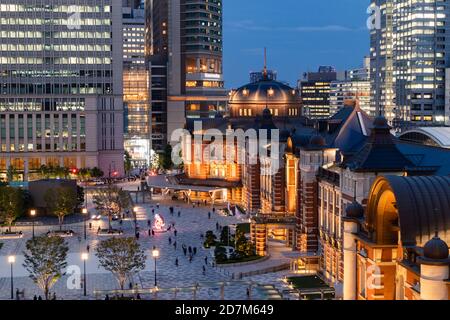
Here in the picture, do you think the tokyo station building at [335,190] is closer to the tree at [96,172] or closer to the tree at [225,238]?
the tree at [225,238]

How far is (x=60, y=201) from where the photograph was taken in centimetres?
8944

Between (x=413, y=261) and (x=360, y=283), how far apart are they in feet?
→ 16.8

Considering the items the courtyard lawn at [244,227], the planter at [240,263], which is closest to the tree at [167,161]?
the courtyard lawn at [244,227]

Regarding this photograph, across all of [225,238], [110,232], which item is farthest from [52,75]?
[225,238]

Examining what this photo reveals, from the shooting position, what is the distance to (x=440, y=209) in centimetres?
3027

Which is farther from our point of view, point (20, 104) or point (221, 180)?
point (20, 104)

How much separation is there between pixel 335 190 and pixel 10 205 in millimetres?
40857

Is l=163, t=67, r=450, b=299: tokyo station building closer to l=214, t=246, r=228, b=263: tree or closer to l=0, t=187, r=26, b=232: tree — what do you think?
l=214, t=246, r=228, b=263: tree

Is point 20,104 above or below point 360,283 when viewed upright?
above

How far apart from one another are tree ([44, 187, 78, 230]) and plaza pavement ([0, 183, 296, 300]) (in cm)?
195

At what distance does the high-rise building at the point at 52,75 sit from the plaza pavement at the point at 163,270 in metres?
52.5

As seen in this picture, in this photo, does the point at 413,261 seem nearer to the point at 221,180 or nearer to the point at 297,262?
the point at 297,262

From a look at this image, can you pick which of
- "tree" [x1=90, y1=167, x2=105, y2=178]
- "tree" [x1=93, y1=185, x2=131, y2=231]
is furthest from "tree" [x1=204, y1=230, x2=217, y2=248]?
"tree" [x1=90, y1=167, x2=105, y2=178]
